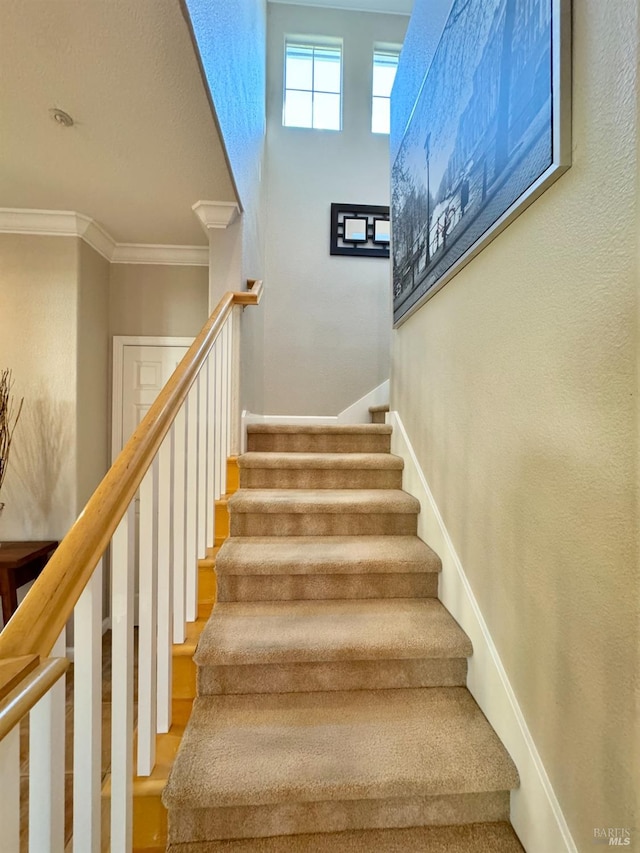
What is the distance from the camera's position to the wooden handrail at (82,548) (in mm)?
608

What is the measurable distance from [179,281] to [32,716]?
2.62m

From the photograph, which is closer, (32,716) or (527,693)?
(32,716)

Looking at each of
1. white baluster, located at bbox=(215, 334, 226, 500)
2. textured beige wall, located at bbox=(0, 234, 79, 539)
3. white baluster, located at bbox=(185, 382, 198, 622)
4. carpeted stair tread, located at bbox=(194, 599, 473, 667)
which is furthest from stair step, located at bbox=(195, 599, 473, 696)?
textured beige wall, located at bbox=(0, 234, 79, 539)

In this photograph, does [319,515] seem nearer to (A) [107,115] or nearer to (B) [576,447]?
(B) [576,447]

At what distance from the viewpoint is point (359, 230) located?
11.8 feet

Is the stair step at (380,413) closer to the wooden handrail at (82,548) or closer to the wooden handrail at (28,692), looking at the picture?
the wooden handrail at (82,548)

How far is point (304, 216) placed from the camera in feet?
11.7

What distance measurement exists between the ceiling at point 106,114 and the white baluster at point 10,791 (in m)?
1.68

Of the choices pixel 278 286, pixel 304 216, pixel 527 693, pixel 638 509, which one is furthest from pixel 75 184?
pixel 527 693

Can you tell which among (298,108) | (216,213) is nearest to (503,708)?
(216,213)

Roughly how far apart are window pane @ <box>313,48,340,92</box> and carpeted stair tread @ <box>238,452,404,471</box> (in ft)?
11.3

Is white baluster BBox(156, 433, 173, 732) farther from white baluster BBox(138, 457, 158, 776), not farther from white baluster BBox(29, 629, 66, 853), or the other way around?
white baluster BBox(29, 629, 66, 853)

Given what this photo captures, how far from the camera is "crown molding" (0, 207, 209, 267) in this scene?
7.61 feet

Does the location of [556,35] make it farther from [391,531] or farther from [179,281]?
[179,281]
